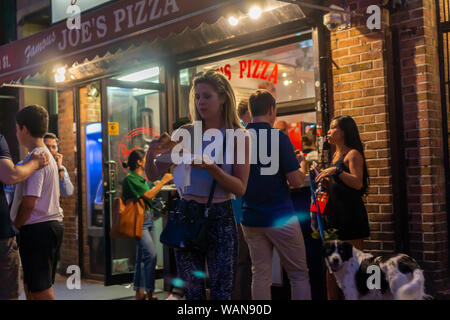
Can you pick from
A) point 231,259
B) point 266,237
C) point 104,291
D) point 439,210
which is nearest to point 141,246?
point 104,291

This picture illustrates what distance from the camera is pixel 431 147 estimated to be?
16.5 ft

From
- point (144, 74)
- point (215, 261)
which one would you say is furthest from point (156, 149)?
point (144, 74)

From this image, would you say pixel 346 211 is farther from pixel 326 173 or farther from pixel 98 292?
pixel 98 292

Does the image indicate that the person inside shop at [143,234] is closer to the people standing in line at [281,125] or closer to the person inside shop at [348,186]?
the people standing in line at [281,125]

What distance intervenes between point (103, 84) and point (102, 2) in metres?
1.63

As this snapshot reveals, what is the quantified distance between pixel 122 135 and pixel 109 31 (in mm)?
2014

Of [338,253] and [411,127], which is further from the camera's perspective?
[411,127]

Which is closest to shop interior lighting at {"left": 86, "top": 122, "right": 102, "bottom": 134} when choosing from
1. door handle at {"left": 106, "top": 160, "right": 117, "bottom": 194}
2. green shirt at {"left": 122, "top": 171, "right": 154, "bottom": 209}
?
door handle at {"left": 106, "top": 160, "right": 117, "bottom": 194}

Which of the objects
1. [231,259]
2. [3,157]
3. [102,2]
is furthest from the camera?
[102,2]

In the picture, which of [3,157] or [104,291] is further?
[104,291]

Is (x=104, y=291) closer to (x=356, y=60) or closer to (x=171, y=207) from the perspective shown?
(x=356, y=60)

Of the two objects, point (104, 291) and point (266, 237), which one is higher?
point (266, 237)

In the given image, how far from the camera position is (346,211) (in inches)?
183

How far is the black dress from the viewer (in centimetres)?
462
